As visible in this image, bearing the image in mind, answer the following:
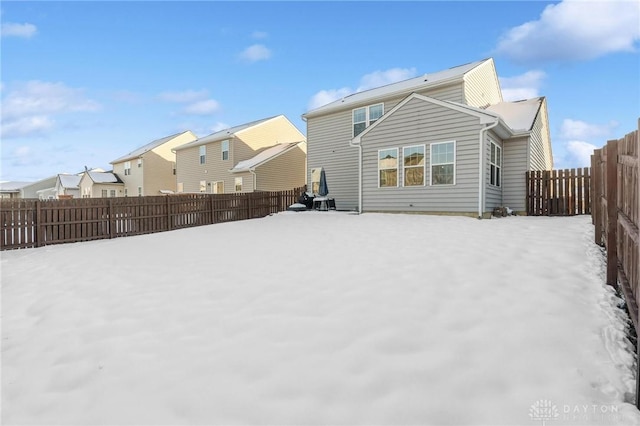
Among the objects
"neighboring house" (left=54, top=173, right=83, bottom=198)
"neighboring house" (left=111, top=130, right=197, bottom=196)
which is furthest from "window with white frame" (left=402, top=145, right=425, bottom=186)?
"neighboring house" (left=54, top=173, right=83, bottom=198)

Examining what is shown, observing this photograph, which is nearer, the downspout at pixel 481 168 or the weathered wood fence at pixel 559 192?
the downspout at pixel 481 168

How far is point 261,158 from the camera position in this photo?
24.1m

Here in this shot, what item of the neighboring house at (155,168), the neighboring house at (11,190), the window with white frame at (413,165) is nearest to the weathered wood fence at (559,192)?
the window with white frame at (413,165)

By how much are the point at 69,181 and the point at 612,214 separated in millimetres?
54505

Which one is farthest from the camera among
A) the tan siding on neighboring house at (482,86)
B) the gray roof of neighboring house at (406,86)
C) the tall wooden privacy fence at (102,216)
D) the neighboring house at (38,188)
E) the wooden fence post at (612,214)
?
the neighboring house at (38,188)

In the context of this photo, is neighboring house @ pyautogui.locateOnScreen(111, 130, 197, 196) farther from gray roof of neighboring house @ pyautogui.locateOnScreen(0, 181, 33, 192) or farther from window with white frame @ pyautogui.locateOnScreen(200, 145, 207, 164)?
gray roof of neighboring house @ pyautogui.locateOnScreen(0, 181, 33, 192)

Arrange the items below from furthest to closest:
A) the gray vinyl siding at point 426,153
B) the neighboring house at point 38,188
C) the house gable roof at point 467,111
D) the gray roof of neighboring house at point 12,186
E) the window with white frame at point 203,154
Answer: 1. the neighboring house at point 38,188
2. the gray roof of neighboring house at point 12,186
3. the window with white frame at point 203,154
4. the gray vinyl siding at point 426,153
5. the house gable roof at point 467,111

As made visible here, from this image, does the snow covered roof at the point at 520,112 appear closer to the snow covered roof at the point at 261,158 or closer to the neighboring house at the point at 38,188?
the snow covered roof at the point at 261,158

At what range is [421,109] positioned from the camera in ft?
40.6

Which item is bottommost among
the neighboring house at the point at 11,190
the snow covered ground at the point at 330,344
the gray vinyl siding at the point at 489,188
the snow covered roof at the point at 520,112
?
the snow covered ground at the point at 330,344

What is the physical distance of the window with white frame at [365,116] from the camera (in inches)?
665

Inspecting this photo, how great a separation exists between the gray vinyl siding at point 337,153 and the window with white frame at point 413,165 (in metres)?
4.66

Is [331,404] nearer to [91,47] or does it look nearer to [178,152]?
[91,47]

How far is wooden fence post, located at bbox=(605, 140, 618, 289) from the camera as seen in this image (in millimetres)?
3777
